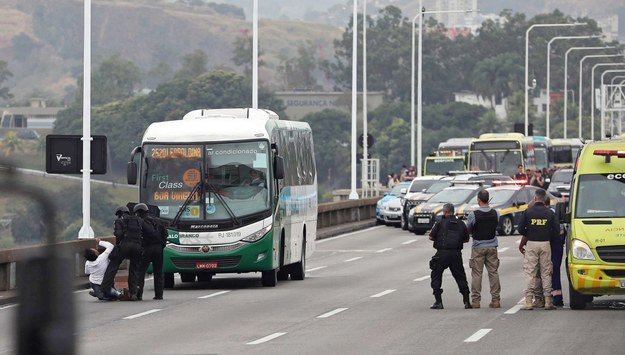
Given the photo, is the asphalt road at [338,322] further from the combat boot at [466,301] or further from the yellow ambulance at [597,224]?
the yellow ambulance at [597,224]

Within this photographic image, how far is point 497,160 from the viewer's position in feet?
217

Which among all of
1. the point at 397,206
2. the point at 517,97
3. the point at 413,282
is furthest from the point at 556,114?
the point at 413,282

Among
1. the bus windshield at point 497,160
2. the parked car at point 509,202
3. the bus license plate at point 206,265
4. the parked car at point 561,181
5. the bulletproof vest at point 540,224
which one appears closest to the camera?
the bulletproof vest at point 540,224

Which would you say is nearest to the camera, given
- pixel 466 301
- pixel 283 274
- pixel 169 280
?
pixel 466 301

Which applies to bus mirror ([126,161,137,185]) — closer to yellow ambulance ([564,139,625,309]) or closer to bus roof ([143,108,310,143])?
bus roof ([143,108,310,143])

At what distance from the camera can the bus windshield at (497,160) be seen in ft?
216

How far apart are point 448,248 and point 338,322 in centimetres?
270

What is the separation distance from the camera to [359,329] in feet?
60.2

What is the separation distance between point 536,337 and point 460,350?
1.74 meters

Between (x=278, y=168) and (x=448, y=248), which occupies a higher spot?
(x=278, y=168)

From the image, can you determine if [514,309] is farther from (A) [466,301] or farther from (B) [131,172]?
(B) [131,172]

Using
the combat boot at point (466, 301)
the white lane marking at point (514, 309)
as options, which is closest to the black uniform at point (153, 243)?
the combat boot at point (466, 301)

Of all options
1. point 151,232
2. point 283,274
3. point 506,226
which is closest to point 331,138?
point 506,226

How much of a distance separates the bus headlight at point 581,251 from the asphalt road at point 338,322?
2.39 feet
